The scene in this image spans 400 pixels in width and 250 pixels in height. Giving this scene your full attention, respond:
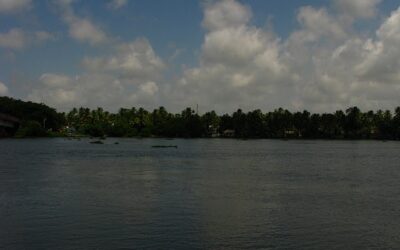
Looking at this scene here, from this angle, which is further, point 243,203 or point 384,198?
point 384,198

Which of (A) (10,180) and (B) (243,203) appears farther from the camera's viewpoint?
(A) (10,180)

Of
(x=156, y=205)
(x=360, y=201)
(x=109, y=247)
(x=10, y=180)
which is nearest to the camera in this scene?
(x=109, y=247)

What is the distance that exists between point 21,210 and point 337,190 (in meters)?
31.0

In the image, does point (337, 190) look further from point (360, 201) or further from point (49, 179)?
point (49, 179)

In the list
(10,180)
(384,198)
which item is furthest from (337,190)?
(10,180)

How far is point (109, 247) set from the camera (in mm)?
27906

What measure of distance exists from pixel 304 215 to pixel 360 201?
33.8 feet

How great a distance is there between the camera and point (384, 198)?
48.1 metres

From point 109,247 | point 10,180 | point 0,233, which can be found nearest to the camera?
point 109,247

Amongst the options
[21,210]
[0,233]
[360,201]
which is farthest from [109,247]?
[360,201]

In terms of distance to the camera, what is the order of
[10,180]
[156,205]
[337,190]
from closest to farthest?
1. [156,205]
2. [337,190]
3. [10,180]

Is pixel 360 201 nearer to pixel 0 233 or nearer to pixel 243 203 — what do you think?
pixel 243 203

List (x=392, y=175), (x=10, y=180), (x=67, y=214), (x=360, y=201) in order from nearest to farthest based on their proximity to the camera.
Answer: (x=67, y=214) < (x=360, y=201) < (x=10, y=180) < (x=392, y=175)

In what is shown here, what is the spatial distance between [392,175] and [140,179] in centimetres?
3549
